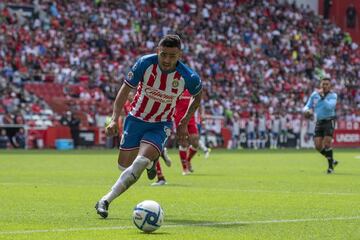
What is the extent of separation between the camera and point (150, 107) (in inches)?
498

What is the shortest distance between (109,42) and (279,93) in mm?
11512

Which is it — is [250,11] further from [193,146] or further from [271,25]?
[193,146]

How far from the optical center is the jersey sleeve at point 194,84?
1244cm

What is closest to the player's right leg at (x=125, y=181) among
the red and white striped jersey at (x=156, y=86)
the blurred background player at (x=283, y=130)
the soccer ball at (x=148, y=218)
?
the red and white striped jersey at (x=156, y=86)

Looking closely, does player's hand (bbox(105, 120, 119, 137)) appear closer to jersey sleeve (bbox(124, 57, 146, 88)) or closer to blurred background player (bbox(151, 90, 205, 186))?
jersey sleeve (bbox(124, 57, 146, 88))

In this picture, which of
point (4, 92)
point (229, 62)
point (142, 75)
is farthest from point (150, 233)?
point (229, 62)

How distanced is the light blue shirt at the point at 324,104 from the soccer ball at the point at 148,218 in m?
15.0

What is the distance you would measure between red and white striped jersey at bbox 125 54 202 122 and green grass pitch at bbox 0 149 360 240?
1367mm

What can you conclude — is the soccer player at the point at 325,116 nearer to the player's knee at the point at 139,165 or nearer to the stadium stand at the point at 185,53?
the player's knee at the point at 139,165

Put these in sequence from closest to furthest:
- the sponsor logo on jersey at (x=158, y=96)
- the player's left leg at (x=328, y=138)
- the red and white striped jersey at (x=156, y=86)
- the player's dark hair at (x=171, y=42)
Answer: the player's dark hair at (x=171, y=42) < the red and white striped jersey at (x=156, y=86) < the sponsor logo on jersey at (x=158, y=96) < the player's left leg at (x=328, y=138)

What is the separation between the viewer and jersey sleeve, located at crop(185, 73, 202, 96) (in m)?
12.4

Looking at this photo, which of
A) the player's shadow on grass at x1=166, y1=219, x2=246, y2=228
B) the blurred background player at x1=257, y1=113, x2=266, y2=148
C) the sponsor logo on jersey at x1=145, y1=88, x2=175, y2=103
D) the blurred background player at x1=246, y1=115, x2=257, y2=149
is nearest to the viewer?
the player's shadow on grass at x1=166, y1=219, x2=246, y2=228

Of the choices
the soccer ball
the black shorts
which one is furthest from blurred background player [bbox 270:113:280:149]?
the soccer ball

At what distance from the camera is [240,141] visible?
50.3 m
